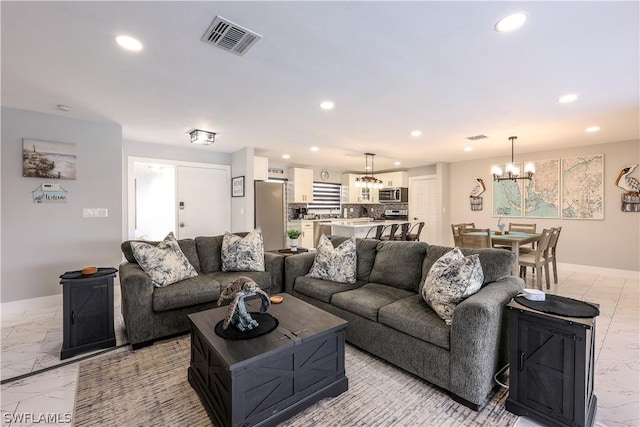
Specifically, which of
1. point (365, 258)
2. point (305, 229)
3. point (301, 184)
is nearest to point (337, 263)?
point (365, 258)

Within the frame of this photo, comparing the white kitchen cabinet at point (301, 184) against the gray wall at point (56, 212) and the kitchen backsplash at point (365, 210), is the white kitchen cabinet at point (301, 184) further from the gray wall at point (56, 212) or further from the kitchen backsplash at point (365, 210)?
the gray wall at point (56, 212)

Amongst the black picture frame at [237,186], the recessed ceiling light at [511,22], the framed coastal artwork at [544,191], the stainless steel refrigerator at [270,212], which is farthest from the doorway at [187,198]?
the framed coastal artwork at [544,191]

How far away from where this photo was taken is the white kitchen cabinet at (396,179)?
330 inches

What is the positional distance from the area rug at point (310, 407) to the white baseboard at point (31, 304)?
6.47 ft

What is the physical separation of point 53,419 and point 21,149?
3.27m

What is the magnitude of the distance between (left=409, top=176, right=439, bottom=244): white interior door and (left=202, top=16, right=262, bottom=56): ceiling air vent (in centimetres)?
678

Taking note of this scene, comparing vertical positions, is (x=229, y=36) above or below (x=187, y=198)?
above

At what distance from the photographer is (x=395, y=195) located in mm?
8367

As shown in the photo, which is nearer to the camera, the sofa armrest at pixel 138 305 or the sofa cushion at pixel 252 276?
the sofa armrest at pixel 138 305

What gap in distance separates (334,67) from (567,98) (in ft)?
8.36

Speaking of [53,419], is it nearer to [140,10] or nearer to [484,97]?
[140,10]

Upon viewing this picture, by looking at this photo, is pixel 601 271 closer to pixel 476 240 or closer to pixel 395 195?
pixel 476 240

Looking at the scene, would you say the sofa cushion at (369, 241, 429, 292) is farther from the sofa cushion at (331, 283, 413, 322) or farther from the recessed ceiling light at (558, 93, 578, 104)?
the recessed ceiling light at (558, 93, 578, 104)

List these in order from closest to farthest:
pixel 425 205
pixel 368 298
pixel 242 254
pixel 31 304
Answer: pixel 368 298 → pixel 242 254 → pixel 31 304 → pixel 425 205
